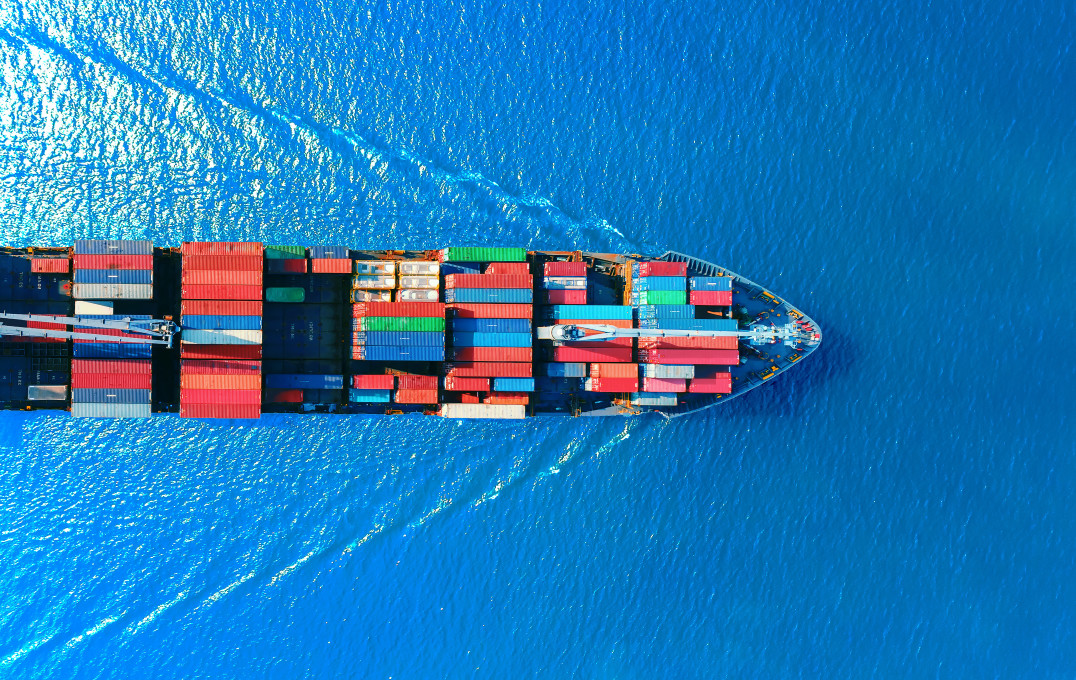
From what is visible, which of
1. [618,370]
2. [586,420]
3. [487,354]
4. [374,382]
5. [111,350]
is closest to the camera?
[111,350]

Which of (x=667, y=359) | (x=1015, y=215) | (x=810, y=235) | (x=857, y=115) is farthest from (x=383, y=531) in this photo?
(x=1015, y=215)

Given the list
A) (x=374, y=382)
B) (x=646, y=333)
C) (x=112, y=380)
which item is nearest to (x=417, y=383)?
(x=374, y=382)

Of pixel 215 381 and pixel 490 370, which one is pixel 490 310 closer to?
pixel 490 370

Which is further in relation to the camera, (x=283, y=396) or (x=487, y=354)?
(x=283, y=396)

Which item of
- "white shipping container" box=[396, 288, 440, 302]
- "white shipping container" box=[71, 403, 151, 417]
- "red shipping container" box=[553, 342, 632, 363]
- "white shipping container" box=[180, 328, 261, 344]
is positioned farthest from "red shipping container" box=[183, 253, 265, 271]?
"red shipping container" box=[553, 342, 632, 363]

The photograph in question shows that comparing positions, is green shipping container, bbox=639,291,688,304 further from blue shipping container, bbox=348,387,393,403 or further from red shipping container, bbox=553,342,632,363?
blue shipping container, bbox=348,387,393,403

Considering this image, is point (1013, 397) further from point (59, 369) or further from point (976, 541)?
point (59, 369)

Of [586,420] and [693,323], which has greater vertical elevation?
[693,323]

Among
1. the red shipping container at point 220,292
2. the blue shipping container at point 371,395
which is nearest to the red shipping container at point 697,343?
the blue shipping container at point 371,395
